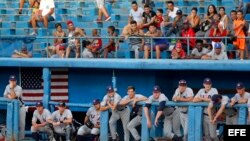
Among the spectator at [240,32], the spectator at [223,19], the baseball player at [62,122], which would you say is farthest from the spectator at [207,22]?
the baseball player at [62,122]

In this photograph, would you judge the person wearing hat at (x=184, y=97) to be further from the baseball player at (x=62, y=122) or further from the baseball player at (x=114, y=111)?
the baseball player at (x=62, y=122)

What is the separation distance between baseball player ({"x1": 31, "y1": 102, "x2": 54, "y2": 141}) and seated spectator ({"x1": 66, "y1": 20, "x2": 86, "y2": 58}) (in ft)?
5.54

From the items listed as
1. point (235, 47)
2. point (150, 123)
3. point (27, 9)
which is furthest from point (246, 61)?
point (27, 9)

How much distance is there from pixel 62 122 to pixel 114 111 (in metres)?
1.33

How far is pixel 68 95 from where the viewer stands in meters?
28.0

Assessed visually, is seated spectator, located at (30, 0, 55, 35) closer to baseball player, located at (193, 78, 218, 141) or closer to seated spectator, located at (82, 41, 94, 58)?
seated spectator, located at (82, 41, 94, 58)

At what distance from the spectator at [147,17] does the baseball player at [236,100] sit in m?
3.29

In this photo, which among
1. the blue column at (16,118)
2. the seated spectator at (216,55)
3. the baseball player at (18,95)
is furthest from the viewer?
the baseball player at (18,95)

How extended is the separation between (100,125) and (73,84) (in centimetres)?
257

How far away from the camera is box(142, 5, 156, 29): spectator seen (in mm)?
26797

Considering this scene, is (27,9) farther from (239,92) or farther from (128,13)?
(239,92)

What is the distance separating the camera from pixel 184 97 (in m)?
24.9

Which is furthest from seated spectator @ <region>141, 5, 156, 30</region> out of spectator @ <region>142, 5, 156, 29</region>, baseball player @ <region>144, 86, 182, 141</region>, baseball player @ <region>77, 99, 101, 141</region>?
baseball player @ <region>77, 99, 101, 141</region>

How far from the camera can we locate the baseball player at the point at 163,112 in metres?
24.8
